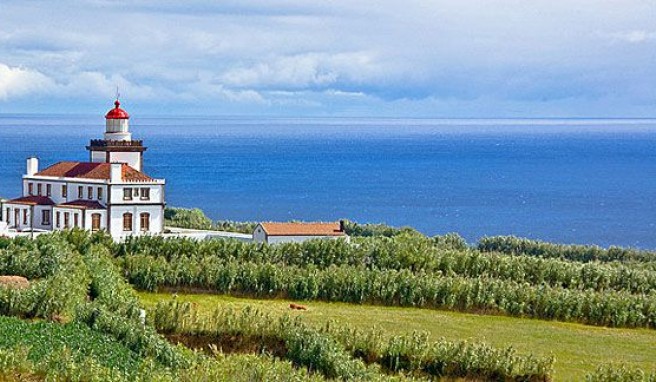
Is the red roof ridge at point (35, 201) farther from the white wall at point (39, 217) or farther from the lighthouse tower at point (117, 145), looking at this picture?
the lighthouse tower at point (117, 145)

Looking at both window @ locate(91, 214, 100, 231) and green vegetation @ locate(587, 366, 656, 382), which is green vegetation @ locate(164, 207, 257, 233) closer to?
window @ locate(91, 214, 100, 231)

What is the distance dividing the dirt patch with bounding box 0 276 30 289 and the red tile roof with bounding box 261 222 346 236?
1904 cm

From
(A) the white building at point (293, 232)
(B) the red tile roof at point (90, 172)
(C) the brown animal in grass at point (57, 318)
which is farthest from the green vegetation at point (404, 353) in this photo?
(B) the red tile roof at point (90, 172)

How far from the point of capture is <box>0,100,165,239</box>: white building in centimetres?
4912

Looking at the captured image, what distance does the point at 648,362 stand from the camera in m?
29.0

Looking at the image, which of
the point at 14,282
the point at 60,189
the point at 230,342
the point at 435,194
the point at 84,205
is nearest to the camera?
the point at 230,342

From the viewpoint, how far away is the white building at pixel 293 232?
48.7 metres

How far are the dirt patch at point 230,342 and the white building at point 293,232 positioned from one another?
20609 mm

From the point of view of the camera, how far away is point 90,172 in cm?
5062

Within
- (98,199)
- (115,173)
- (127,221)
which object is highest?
(115,173)

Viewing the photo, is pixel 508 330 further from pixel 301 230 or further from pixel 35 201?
pixel 35 201

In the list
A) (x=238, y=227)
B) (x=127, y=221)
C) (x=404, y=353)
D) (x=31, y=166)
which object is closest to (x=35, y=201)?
(x=31, y=166)

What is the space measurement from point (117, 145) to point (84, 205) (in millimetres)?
4261

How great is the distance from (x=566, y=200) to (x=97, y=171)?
8207 cm
